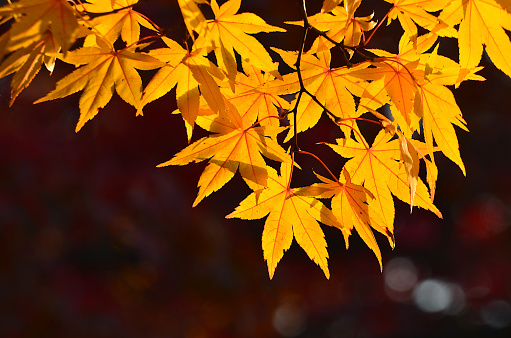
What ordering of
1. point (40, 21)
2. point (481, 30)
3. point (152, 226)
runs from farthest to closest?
point (152, 226) < point (481, 30) < point (40, 21)

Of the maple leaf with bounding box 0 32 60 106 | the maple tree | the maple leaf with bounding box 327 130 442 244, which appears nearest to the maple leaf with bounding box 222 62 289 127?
the maple tree

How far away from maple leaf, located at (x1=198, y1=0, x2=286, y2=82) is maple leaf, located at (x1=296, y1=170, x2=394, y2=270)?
189 millimetres

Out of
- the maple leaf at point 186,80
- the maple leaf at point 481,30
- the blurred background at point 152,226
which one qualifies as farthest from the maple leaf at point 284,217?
the blurred background at point 152,226

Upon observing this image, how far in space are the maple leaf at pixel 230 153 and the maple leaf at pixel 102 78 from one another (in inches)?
4.2

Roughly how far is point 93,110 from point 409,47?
0.42 metres

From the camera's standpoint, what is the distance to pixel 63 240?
342 cm

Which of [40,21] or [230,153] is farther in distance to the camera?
[230,153]

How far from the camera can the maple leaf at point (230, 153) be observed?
64 cm

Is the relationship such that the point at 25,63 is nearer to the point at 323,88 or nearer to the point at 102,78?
the point at 102,78

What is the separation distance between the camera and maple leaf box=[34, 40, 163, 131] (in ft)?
1.88

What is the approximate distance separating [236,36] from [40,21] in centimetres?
21

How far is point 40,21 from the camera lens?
46 cm

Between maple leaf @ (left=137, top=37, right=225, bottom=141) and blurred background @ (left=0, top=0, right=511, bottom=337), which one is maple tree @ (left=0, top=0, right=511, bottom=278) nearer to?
maple leaf @ (left=137, top=37, right=225, bottom=141)

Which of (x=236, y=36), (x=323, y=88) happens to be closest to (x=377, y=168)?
(x=323, y=88)
